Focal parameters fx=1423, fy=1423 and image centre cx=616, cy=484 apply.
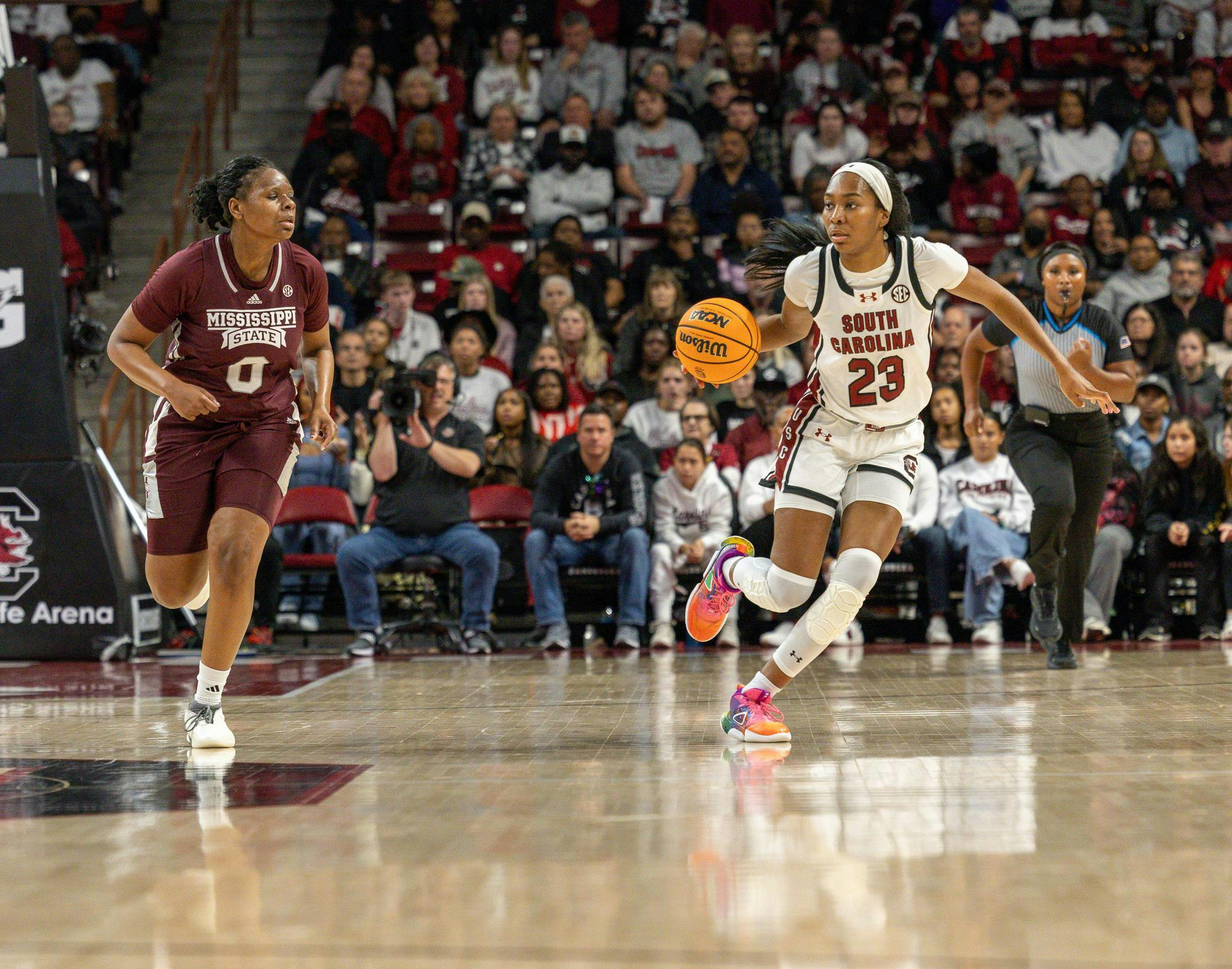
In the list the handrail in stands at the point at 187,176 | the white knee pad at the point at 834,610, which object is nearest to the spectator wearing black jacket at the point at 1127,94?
the handrail in stands at the point at 187,176

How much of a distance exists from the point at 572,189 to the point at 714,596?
24.5 feet

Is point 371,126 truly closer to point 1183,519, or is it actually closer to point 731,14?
point 731,14

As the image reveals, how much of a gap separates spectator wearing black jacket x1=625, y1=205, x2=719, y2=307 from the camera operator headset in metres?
4.42

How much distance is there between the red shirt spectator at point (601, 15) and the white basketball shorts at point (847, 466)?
9689mm

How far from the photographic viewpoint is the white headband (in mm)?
4516

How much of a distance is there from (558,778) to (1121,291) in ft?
27.2

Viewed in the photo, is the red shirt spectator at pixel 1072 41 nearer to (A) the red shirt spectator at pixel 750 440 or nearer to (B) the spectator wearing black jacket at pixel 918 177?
(B) the spectator wearing black jacket at pixel 918 177

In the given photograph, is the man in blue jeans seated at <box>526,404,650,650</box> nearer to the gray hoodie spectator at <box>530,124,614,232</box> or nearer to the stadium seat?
the stadium seat

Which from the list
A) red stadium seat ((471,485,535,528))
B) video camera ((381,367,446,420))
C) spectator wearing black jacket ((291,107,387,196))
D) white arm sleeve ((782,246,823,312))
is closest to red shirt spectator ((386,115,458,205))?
spectator wearing black jacket ((291,107,387,196))

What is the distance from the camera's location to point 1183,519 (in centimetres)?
848

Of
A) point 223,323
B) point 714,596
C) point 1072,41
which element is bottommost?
point 714,596

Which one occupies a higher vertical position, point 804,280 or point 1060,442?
point 804,280

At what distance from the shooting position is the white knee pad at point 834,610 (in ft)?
14.7

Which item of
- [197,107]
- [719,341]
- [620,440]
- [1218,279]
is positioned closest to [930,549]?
[620,440]
